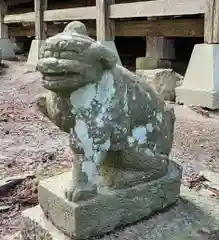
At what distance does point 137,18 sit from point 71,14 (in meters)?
1.08

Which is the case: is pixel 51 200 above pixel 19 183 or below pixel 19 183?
above

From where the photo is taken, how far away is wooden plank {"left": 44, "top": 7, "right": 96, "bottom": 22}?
584 cm

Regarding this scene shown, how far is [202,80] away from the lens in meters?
4.12

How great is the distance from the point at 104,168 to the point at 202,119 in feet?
7.53

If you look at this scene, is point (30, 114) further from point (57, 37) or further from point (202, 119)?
point (57, 37)

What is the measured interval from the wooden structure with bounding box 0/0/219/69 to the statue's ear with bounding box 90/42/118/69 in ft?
9.44

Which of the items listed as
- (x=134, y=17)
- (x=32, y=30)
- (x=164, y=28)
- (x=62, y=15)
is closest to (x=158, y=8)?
(x=164, y=28)

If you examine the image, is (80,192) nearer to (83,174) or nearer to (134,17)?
(83,174)

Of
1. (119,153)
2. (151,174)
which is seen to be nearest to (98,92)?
(119,153)

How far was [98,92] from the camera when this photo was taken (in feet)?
4.83

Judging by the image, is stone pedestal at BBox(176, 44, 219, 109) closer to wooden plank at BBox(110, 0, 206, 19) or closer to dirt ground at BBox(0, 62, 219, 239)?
dirt ground at BBox(0, 62, 219, 239)

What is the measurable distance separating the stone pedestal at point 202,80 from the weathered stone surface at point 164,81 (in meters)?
0.17

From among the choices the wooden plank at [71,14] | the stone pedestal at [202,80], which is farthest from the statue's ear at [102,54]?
the wooden plank at [71,14]

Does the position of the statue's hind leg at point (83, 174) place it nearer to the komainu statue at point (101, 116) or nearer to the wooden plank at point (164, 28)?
Answer: the komainu statue at point (101, 116)
